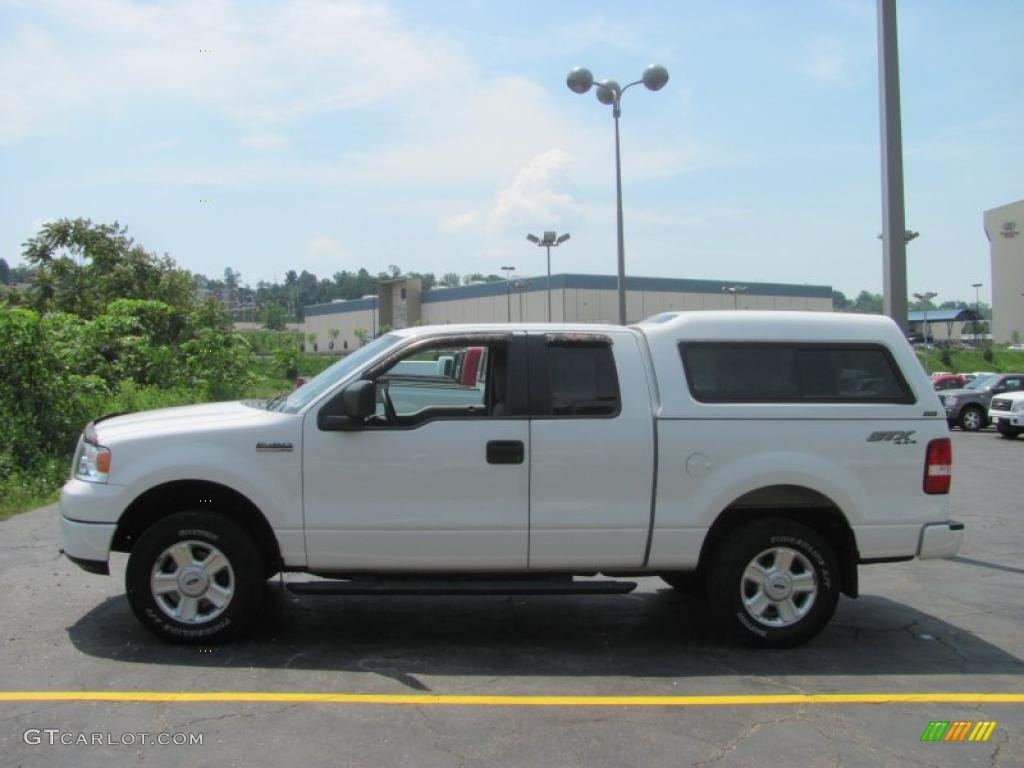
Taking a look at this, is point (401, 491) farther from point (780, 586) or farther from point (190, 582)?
point (780, 586)

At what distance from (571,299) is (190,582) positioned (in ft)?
181

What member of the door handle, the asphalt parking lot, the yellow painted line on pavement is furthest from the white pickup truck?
the yellow painted line on pavement

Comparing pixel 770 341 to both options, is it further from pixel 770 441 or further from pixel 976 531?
pixel 976 531

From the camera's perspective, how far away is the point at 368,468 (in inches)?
210

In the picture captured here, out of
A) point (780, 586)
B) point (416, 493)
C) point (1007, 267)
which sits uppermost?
point (1007, 267)

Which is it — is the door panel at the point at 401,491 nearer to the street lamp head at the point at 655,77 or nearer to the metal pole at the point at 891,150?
the metal pole at the point at 891,150

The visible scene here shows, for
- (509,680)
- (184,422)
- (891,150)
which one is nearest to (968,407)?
(891,150)

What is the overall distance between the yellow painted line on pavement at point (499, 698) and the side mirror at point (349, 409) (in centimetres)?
151

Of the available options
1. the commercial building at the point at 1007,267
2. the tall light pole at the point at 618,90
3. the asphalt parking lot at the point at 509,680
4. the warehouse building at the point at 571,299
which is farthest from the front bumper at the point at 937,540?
the commercial building at the point at 1007,267

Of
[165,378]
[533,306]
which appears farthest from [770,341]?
[533,306]

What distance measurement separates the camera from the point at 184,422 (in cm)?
550

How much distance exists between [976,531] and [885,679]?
545 cm

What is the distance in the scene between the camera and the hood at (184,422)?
5.38 m

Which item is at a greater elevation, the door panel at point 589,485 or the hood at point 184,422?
the hood at point 184,422
